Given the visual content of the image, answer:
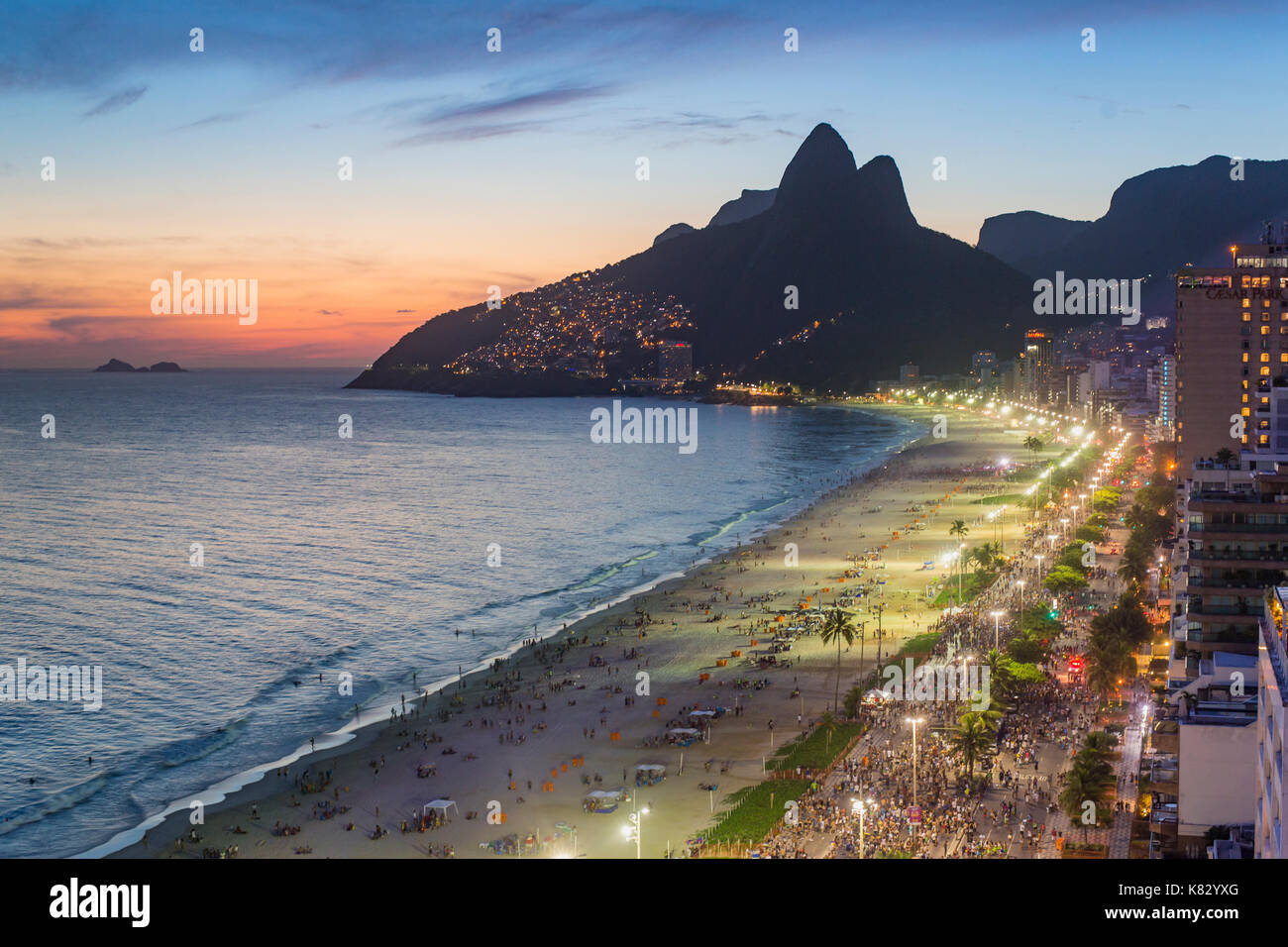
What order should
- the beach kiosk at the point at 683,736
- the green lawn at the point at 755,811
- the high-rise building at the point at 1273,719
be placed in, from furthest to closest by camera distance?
the beach kiosk at the point at 683,736
the green lawn at the point at 755,811
the high-rise building at the point at 1273,719

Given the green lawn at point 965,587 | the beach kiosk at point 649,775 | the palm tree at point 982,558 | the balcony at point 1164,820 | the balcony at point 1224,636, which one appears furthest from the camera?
the palm tree at point 982,558

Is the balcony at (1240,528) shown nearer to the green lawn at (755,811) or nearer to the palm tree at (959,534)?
the green lawn at (755,811)

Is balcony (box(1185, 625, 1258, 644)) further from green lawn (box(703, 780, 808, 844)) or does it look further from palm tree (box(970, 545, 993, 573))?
palm tree (box(970, 545, 993, 573))

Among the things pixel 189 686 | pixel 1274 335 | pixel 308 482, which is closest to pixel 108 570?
pixel 189 686

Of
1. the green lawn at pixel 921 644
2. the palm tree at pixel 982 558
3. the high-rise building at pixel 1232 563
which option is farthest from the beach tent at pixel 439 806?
the palm tree at pixel 982 558

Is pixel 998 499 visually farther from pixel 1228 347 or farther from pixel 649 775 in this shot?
pixel 649 775

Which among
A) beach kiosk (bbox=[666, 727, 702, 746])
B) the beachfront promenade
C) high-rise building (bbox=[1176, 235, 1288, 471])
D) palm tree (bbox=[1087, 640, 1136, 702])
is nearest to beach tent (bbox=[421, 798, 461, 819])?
beach kiosk (bbox=[666, 727, 702, 746])

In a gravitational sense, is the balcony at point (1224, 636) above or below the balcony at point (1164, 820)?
above

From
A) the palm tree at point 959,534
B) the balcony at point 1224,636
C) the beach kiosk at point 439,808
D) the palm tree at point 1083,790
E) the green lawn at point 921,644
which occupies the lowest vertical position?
the beach kiosk at point 439,808
